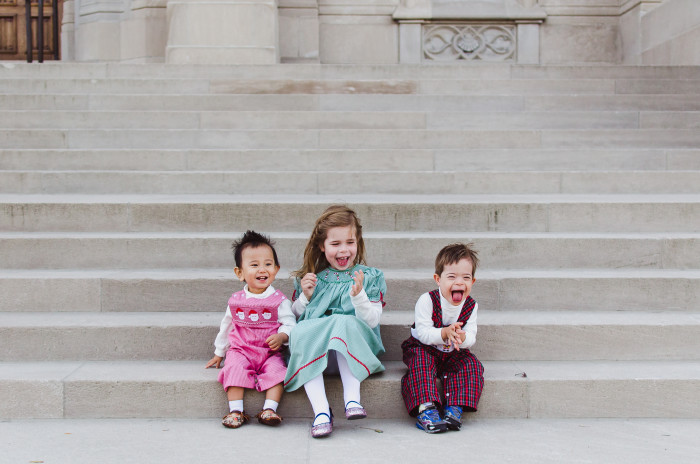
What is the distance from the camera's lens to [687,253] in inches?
178

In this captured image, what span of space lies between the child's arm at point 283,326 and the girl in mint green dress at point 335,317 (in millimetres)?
76

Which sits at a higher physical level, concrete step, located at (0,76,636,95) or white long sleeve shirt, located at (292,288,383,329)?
concrete step, located at (0,76,636,95)

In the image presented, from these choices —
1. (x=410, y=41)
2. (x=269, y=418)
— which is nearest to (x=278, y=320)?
(x=269, y=418)

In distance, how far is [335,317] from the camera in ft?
11.7

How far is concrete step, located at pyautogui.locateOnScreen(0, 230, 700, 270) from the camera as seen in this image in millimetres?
4570

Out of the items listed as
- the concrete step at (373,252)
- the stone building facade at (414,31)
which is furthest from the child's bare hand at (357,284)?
the stone building facade at (414,31)

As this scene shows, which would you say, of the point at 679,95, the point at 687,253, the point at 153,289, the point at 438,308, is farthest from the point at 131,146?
the point at 679,95

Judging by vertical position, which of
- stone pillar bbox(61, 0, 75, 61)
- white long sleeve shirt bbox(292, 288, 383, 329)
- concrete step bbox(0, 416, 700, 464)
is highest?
stone pillar bbox(61, 0, 75, 61)

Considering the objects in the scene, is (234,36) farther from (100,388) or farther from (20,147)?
(100,388)

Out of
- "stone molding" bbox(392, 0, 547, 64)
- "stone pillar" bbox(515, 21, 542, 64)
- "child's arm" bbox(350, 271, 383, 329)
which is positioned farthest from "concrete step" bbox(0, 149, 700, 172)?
"stone pillar" bbox(515, 21, 542, 64)

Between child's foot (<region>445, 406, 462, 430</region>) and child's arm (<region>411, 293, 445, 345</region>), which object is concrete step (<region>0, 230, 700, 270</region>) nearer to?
child's arm (<region>411, 293, 445, 345</region>)

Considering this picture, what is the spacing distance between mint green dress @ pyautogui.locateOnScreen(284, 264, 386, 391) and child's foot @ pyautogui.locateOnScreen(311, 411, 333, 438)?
199 millimetres

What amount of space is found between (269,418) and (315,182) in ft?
8.00

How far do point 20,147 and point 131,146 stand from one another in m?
0.90
